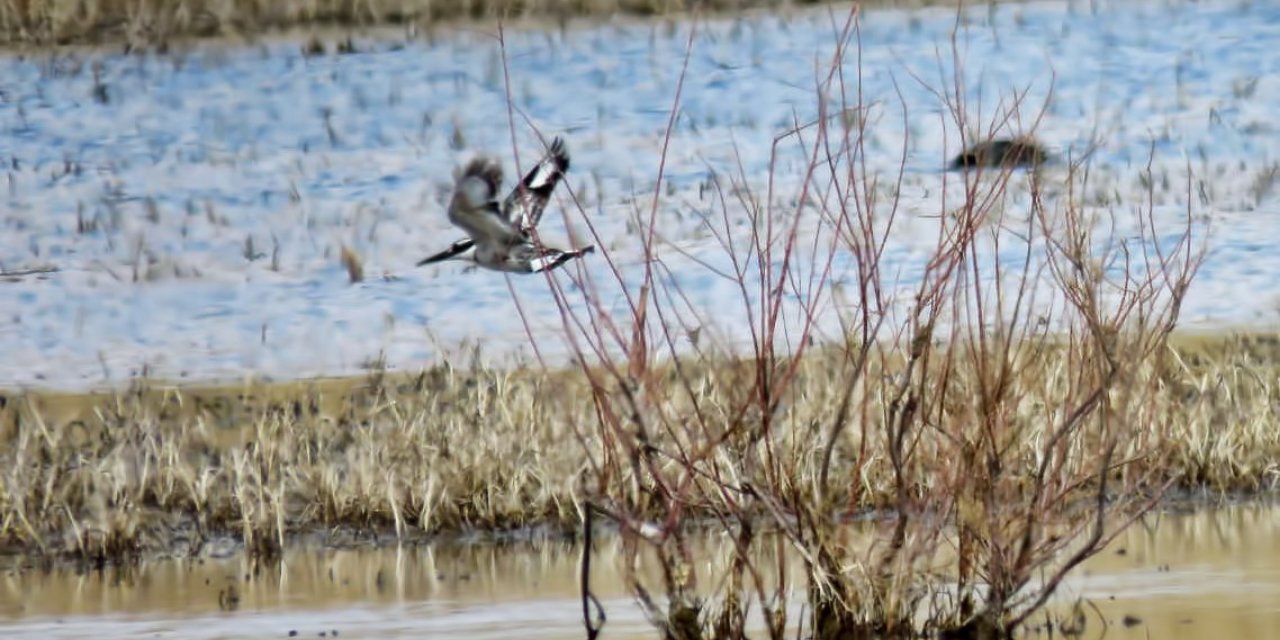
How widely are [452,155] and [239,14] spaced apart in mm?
3171

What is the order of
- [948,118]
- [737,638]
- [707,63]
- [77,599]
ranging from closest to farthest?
[737,638] < [77,599] < [948,118] < [707,63]

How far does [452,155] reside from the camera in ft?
64.2

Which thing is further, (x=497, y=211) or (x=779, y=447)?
(x=497, y=211)

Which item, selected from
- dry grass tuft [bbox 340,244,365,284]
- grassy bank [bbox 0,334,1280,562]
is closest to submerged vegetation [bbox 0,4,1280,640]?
grassy bank [bbox 0,334,1280,562]

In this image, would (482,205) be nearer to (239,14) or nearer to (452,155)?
(452,155)

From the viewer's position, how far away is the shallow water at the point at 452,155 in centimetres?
1560

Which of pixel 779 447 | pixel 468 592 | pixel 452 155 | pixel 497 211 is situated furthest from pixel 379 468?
pixel 452 155

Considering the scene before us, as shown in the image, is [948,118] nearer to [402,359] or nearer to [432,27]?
[432,27]

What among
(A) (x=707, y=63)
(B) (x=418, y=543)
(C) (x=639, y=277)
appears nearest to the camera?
(B) (x=418, y=543)

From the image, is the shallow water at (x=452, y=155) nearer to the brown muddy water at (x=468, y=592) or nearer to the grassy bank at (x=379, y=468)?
the grassy bank at (x=379, y=468)

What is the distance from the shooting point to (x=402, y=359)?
14.5m

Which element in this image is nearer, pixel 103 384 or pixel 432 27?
pixel 103 384

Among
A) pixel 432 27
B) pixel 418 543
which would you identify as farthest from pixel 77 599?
pixel 432 27

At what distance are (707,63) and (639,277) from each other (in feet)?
13.4
